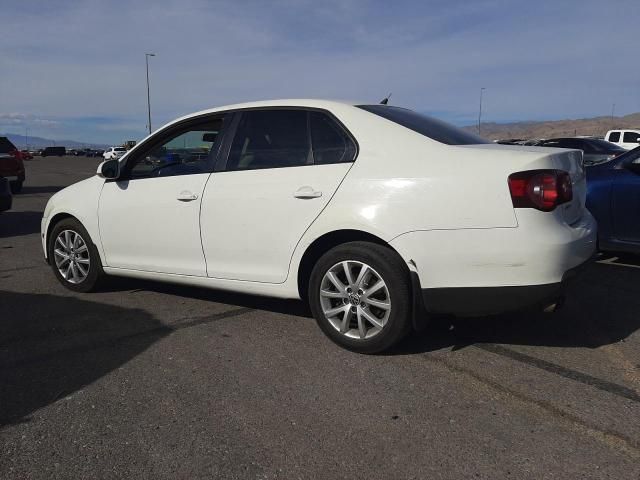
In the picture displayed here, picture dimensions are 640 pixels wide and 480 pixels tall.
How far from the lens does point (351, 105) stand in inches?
→ 155

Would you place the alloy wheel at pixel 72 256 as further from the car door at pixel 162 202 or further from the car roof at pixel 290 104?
the car roof at pixel 290 104

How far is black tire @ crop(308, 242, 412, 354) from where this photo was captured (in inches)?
137

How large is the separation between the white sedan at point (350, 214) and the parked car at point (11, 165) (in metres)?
11.1

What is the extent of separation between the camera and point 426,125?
3.94m

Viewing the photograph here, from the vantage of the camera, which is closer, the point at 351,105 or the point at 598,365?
the point at 598,365

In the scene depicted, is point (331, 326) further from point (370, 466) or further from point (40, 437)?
point (40, 437)

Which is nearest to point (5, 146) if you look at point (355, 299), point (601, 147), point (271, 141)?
point (271, 141)

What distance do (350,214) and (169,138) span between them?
1954 millimetres

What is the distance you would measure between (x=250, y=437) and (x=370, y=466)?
0.60 m

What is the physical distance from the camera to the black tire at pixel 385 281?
11.4 ft

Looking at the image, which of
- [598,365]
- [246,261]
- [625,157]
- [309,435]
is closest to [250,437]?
[309,435]

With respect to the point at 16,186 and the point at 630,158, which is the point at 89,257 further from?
the point at 16,186

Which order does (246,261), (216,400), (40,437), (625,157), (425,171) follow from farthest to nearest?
(625,157), (246,261), (425,171), (216,400), (40,437)

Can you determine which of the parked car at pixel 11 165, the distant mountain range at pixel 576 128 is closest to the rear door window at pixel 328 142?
the parked car at pixel 11 165
